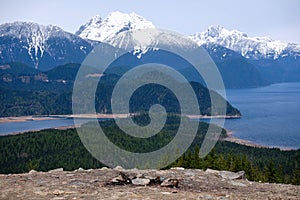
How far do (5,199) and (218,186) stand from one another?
324 inches

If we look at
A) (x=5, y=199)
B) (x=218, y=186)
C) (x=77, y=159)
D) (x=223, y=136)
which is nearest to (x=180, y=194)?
(x=218, y=186)

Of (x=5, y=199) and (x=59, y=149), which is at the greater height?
(x=5, y=199)

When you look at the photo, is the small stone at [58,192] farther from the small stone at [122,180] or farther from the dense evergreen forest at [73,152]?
the dense evergreen forest at [73,152]

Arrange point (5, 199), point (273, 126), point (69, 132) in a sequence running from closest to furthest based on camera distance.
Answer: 1. point (5, 199)
2. point (69, 132)
3. point (273, 126)

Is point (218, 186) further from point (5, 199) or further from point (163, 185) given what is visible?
point (5, 199)

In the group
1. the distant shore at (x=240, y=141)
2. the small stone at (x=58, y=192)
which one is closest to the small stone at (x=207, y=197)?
the small stone at (x=58, y=192)

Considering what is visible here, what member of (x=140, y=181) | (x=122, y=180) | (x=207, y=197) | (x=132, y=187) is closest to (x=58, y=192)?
(x=132, y=187)

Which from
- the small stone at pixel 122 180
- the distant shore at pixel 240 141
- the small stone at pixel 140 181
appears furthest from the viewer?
the distant shore at pixel 240 141

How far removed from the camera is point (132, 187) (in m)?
14.3

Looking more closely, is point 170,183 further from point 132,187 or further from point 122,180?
point 122,180

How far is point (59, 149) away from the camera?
108438 millimetres

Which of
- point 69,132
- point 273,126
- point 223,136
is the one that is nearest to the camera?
point 69,132

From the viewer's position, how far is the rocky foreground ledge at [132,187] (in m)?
13.0

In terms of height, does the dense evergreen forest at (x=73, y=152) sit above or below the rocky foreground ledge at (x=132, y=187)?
below
